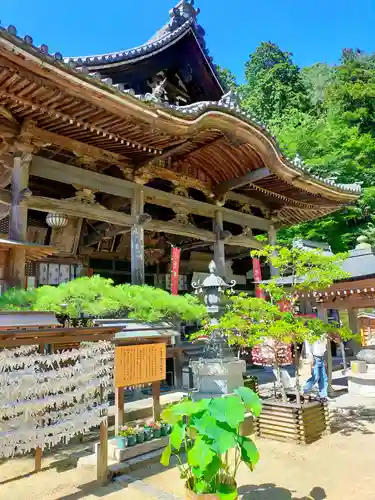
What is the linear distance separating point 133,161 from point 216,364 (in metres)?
5.59

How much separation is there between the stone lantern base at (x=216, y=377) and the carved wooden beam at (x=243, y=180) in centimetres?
571

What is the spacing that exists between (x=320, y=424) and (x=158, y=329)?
3.50 meters

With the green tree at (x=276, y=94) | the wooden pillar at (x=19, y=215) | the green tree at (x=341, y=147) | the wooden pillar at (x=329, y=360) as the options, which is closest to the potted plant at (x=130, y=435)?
the wooden pillar at (x=19, y=215)

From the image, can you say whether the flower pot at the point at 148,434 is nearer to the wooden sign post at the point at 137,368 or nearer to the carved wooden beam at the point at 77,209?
the wooden sign post at the point at 137,368

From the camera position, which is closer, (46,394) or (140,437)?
(46,394)

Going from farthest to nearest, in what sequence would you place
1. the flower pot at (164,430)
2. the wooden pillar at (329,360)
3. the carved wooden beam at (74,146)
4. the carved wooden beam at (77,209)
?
the wooden pillar at (329,360) < the carved wooden beam at (77,209) < the carved wooden beam at (74,146) < the flower pot at (164,430)

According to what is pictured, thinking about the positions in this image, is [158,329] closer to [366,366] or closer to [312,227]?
[366,366]

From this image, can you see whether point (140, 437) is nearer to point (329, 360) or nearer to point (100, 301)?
point (100, 301)

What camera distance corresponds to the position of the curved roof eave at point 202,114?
6.04 m

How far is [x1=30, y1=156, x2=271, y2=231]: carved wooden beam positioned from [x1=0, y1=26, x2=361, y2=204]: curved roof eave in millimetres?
2245

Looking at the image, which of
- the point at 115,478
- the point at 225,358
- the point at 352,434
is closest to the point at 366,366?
the point at 352,434

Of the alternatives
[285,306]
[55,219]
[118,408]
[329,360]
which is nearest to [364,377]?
[329,360]

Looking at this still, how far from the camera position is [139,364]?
247 inches

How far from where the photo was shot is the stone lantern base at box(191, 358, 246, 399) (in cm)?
761
